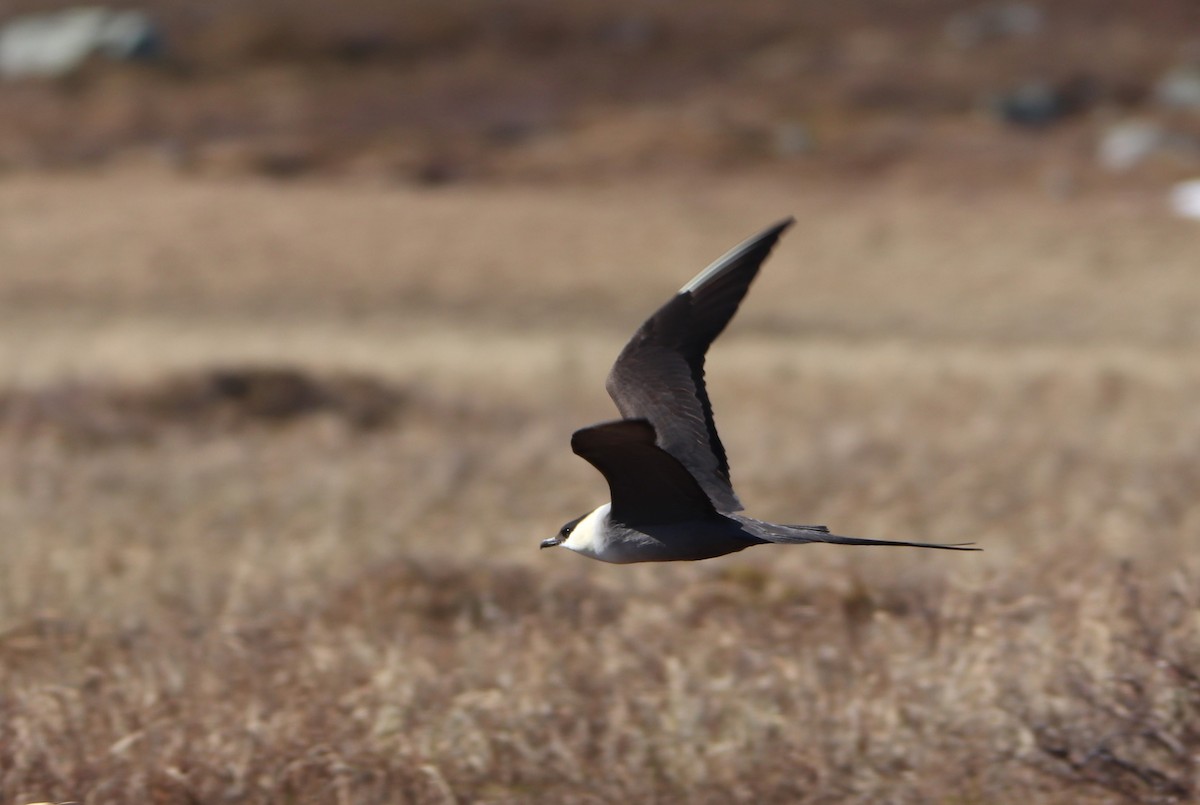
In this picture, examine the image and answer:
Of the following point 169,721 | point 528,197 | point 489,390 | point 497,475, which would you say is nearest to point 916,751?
point 169,721

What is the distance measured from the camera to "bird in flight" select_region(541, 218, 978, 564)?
Result: 14.3 ft

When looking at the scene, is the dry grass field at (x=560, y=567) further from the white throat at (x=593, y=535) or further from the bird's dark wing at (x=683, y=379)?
the bird's dark wing at (x=683, y=379)

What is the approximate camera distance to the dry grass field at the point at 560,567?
4.83 meters

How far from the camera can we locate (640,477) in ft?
14.1

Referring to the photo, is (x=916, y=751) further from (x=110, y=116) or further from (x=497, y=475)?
(x=110, y=116)

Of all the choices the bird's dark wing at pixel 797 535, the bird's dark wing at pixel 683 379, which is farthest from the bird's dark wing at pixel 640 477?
the bird's dark wing at pixel 683 379

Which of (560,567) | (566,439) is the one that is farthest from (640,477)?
(566,439)

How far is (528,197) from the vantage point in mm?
28047

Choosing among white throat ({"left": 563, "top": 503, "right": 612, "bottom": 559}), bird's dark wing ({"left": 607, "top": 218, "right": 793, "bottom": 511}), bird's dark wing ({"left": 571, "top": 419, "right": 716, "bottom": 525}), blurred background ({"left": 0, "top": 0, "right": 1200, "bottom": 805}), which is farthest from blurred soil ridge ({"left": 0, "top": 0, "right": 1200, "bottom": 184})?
bird's dark wing ({"left": 571, "top": 419, "right": 716, "bottom": 525})

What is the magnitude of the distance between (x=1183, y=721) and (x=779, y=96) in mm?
33250

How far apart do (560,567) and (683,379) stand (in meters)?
2.52

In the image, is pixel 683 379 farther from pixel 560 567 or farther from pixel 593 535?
pixel 560 567

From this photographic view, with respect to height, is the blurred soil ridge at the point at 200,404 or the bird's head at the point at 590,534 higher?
the blurred soil ridge at the point at 200,404

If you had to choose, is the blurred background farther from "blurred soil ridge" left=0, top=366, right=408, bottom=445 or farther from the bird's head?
the bird's head
